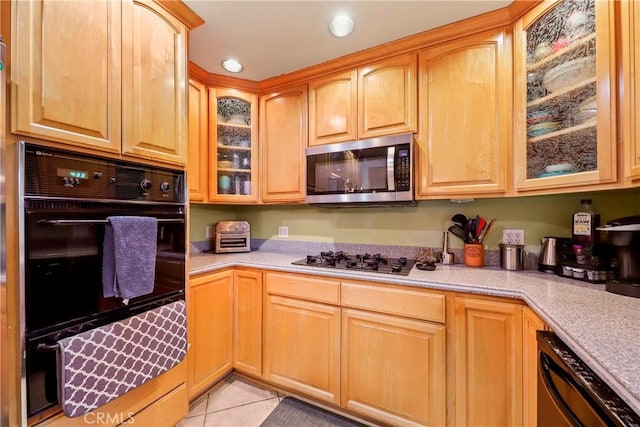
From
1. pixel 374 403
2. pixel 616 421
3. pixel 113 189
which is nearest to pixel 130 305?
pixel 113 189

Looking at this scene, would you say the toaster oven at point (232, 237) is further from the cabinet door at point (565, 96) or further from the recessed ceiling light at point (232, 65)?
the cabinet door at point (565, 96)

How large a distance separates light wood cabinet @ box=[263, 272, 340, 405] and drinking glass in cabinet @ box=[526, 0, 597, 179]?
1331 mm

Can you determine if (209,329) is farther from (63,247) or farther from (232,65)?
(232,65)

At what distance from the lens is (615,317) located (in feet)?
2.87

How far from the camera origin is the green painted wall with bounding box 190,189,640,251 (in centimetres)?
156

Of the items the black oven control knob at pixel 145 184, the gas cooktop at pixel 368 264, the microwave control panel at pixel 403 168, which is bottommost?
the gas cooktop at pixel 368 264

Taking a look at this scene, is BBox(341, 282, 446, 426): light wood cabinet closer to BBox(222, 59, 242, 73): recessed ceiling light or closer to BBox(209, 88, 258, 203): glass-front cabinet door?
BBox(209, 88, 258, 203): glass-front cabinet door

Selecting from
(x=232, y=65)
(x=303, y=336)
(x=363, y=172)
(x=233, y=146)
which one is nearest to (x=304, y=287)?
(x=303, y=336)

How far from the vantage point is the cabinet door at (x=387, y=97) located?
1.70 m

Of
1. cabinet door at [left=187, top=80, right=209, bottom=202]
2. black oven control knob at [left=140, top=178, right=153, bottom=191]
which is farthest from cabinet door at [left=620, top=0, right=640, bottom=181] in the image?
cabinet door at [left=187, top=80, right=209, bottom=202]

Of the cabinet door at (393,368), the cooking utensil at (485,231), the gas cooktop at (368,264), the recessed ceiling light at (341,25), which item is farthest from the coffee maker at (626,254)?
the recessed ceiling light at (341,25)

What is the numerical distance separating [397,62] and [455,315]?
1.58 m

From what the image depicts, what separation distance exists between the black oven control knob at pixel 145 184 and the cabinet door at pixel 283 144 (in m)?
0.99

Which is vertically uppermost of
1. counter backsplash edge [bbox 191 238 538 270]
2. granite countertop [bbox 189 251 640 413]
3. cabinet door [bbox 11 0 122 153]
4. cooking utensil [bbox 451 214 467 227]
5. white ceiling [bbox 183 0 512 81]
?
white ceiling [bbox 183 0 512 81]
